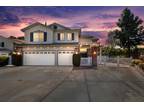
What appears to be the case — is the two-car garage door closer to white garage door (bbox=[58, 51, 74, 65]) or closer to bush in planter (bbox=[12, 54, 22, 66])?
white garage door (bbox=[58, 51, 74, 65])

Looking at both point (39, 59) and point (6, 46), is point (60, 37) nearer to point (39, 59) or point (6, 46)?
point (39, 59)

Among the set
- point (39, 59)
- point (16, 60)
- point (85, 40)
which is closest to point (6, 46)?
point (16, 60)

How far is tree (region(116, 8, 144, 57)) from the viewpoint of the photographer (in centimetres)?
4466

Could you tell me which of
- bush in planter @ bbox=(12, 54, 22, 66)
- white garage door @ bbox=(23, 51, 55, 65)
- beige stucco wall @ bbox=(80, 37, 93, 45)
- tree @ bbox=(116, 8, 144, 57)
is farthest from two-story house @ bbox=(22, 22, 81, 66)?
tree @ bbox=(116, 8, 144, 57)

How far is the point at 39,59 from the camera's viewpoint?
35.3 meters

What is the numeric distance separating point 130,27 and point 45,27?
15.5 meters

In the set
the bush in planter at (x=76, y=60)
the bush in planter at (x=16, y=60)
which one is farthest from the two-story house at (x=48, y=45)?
the bush in planter at (x=76, y=60)

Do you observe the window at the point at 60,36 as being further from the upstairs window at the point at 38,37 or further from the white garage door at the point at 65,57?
the white garage door at the point at 65,57

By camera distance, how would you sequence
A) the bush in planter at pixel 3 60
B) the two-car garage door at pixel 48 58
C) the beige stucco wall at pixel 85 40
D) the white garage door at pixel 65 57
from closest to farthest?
the bush in planter at pixel 3 60 → the white garage door at pixel 65 57 → the two-car garage door at pixel 48 58 → the beige stucco wall at pixel 85 40

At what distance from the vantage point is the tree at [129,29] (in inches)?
1758

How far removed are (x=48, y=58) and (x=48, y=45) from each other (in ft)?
5.42
